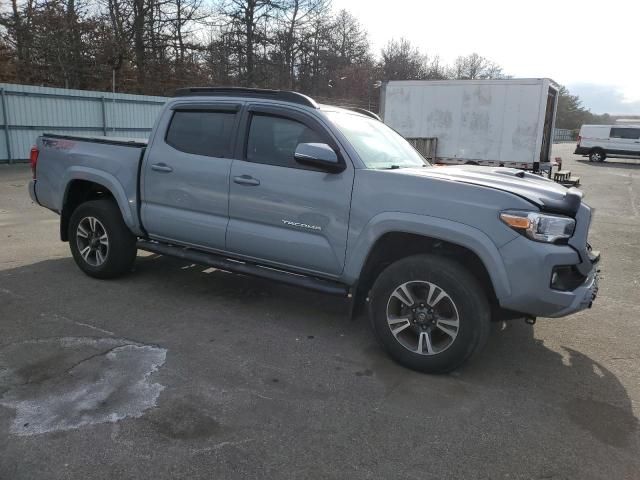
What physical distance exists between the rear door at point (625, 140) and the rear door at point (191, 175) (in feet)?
108

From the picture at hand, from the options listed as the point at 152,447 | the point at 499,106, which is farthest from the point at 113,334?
the point at 499,106

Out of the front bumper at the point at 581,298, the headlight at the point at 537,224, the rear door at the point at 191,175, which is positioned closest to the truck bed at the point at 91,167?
the rear door at the point at 191,175

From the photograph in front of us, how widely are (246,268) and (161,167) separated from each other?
134 centimetres

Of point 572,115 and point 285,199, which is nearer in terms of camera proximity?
point 285,199

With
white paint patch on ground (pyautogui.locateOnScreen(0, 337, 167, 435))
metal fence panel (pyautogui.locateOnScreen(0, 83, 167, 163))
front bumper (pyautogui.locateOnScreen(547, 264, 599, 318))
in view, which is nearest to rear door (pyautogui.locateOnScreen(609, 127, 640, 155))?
metal fence panel (pyautogui.locateOnScreen(0, 83, 167, 163))

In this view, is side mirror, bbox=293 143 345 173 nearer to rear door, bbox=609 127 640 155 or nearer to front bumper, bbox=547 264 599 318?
front bumper, bbox=547 264 599 318

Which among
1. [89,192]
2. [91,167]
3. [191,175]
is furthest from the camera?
[89,192]

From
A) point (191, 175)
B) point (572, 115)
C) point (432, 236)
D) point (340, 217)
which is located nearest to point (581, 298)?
point (432, 236)

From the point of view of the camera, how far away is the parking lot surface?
2.65 metres

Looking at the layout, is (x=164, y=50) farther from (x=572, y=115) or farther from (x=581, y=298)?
(x=572, y=115)

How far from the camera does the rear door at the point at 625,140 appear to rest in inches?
1209

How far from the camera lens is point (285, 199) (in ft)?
13.4

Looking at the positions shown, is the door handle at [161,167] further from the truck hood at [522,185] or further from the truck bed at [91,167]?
the truck hood at [522,185]

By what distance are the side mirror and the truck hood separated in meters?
0.48
